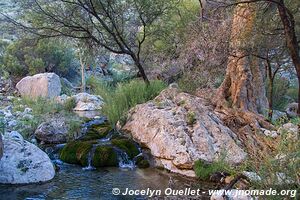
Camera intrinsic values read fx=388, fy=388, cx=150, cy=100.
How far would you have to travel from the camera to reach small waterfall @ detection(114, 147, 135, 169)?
7.52m

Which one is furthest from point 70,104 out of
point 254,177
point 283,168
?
point 283,168

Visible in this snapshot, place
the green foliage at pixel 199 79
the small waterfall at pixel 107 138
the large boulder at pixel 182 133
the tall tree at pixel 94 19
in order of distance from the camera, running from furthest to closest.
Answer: the tall tree at pixel 94 19 → the green foliage at pixel 199 79 → the small waterfall at pixel 107 138 → the large boulder at pixel 182 133

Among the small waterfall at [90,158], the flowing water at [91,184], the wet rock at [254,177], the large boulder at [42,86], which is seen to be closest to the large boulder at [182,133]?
the flowing water at [91,184]

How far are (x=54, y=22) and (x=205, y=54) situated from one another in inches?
167

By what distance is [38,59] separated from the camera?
20.4 m

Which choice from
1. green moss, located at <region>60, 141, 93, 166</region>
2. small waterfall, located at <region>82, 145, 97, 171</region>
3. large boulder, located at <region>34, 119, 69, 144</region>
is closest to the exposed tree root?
small waterfall, located at <region>82, 145, 97, 171</region>

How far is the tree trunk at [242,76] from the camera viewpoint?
8.16 metres

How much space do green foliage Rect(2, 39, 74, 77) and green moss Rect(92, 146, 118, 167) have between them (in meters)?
12.6

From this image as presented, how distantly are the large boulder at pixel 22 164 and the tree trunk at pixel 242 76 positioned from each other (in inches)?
160

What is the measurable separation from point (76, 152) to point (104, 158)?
0.64 meters

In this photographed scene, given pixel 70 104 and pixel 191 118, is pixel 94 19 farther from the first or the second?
pixel 191 118

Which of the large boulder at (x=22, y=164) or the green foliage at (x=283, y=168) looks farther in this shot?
the large boulder at (x=22, y=164)

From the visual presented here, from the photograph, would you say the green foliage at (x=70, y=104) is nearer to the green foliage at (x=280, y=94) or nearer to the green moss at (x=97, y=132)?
the green moss at (x=97, y=132)


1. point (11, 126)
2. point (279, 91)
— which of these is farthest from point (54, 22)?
point (279, 91)
